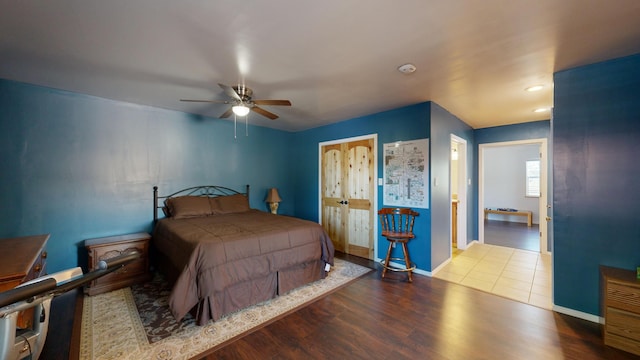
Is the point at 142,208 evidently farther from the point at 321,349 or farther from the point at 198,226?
the point at 321,349

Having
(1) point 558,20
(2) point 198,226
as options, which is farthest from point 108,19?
(1) point 558,20

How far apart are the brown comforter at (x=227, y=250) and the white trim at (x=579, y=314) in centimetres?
246

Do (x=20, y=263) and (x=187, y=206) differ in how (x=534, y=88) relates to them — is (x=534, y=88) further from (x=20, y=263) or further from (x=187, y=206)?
(x=20, y=263)

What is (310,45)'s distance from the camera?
2035 mm

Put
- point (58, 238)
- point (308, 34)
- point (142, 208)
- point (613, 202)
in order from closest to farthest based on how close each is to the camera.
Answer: point (308, 34)
point (613, 202)
point (58, 238)
point (142, 208)

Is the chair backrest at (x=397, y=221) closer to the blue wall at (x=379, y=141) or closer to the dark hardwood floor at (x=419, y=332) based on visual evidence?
the blue wall at (x=379, y=141)

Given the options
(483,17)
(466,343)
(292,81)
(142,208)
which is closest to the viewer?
Answer: (483,17)

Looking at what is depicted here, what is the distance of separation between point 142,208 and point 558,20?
5.04 m

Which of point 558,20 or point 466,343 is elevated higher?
point 558,20

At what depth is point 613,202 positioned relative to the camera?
224 cm

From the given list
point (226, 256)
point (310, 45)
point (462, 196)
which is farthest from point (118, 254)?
point (462, 196)

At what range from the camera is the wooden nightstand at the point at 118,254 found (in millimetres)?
2875

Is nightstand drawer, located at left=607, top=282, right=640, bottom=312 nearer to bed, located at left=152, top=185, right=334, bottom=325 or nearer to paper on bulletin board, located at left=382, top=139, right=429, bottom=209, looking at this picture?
paper on bulletin board, located at left=382, top=139, right=429, bottom=209

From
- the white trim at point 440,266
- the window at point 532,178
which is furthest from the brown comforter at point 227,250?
the window at point 532,178
